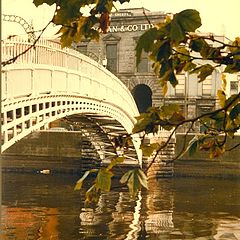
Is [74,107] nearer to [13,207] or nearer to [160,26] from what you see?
[13,207]

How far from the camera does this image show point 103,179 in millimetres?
991

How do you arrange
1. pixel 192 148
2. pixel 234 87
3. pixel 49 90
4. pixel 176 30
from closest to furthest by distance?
pixel 176 30
pixel 192 148
pixel 49 90
pixel 234 87

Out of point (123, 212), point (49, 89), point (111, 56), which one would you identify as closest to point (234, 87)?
point (111, 56)

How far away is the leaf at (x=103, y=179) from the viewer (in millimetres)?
982

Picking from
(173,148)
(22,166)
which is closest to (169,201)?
(173,148)

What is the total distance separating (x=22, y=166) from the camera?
795 inches

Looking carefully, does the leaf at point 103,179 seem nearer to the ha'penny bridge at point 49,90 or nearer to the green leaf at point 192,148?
the green leaf at point 192,148

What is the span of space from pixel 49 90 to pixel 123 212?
3.54 meters

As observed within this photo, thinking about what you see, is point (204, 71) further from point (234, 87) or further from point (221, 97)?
point (234, 87)

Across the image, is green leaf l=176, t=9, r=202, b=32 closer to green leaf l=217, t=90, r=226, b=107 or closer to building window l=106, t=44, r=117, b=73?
green leaf l=217, t=90, r=226, b=107

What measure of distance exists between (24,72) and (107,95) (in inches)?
198

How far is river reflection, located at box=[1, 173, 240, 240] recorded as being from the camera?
1082 cm

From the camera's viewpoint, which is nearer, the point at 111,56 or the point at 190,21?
the point at 190,21

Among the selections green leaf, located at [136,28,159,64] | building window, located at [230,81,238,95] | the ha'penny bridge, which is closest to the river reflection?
the ha'penny bridge
